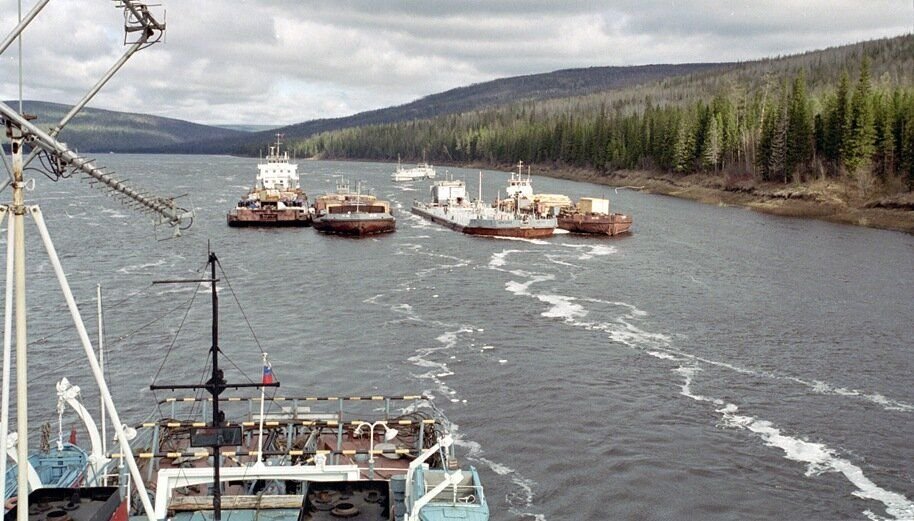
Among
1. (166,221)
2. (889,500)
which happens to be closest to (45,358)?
(166,221)

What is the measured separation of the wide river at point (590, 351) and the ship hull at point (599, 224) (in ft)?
41.1

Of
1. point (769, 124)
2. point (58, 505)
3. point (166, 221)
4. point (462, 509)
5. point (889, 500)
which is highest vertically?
point (769, 124)

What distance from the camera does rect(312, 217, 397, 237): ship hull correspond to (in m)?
109

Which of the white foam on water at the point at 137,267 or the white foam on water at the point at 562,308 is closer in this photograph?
the white foam on water at the point at 562,308

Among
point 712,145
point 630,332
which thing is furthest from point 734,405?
point 712,145

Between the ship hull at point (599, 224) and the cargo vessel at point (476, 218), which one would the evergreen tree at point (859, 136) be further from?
the cargo vessel at point (476, 218)

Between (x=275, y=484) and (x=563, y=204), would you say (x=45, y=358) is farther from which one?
(x=563, y=204)

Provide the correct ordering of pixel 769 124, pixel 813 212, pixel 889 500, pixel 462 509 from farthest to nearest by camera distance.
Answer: pixel 769 124 < pixel 813 212 < pixel 889 500 < pixel 462 509

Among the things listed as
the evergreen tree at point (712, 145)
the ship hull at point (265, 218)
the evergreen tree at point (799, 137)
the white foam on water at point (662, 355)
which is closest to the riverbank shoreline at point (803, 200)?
the evergreen tree at point (712, 145)

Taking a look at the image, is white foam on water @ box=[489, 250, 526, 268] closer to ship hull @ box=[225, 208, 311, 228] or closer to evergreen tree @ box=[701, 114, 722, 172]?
ship hull @ box=[225, 208, 311, 228]

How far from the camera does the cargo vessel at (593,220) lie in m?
109

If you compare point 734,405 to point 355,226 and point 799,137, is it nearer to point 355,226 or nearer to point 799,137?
point 355,226

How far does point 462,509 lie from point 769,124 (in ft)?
448

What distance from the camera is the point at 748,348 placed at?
51.8 meters
